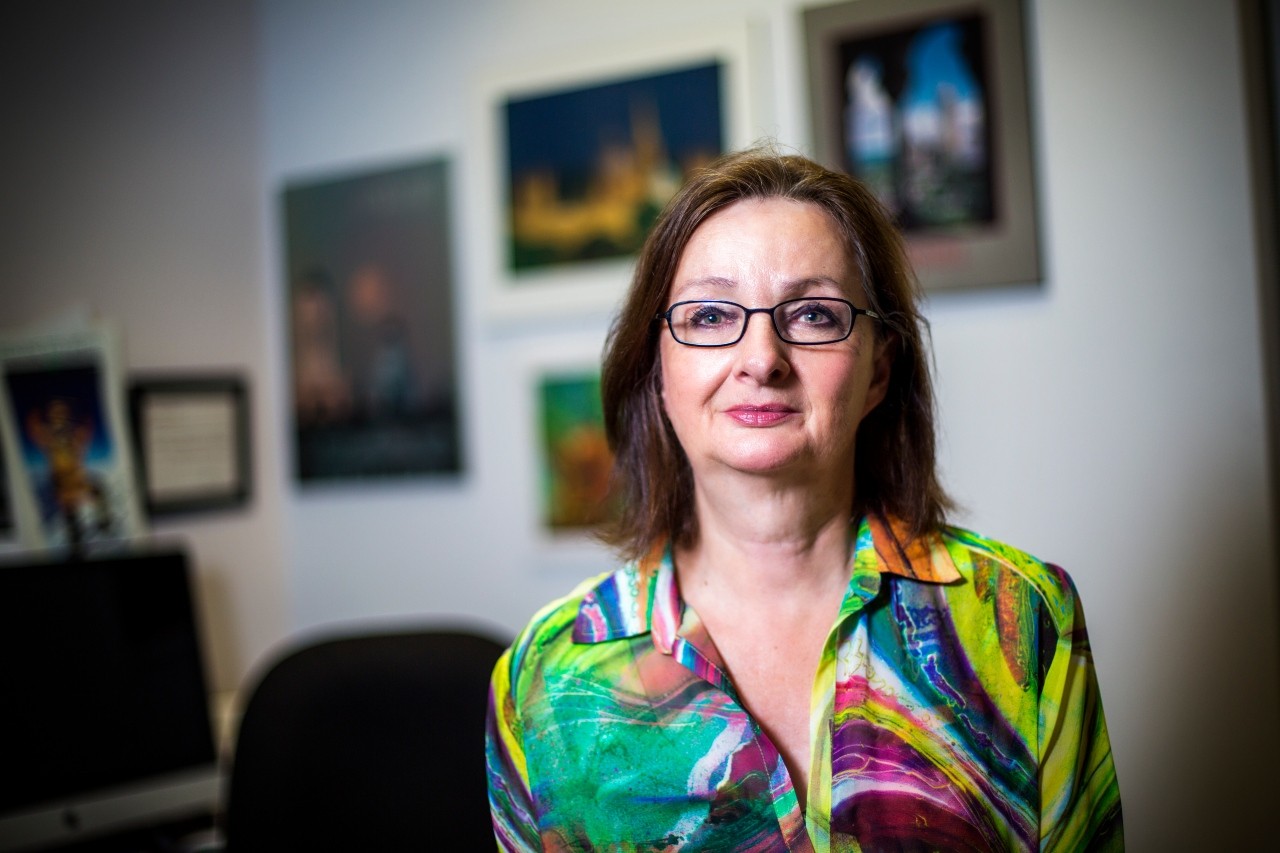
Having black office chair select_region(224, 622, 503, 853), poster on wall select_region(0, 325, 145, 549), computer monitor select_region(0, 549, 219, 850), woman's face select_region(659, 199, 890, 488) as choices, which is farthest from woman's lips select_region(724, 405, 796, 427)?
poster on wall select_region(0, 325, 145, 549)

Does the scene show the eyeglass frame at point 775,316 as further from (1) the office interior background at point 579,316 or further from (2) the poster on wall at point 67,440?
(2) the poster on wall at point 67,440

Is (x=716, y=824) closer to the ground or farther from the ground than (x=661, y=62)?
closer to the ground

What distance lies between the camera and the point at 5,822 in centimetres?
155

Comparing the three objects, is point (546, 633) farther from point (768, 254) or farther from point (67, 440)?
point (67, 440)

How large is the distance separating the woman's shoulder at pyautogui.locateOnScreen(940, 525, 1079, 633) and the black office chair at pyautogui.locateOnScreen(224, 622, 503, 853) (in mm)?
616

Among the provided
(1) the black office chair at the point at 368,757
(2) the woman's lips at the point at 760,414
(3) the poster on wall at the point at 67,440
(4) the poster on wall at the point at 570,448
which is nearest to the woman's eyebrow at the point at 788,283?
(2) the woman's lips at the point at 760,414

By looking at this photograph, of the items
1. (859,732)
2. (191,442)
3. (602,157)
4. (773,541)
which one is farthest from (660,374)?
(191,442)

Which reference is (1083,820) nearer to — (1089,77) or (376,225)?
(1089,77)

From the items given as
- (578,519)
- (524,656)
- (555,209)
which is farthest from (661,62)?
(524,656)

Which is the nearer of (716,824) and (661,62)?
(716,824)

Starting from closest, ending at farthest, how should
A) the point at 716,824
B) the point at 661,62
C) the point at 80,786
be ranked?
the point at 716,824 → the point at 80,786 → the point at 661,62

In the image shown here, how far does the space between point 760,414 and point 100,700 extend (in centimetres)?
136

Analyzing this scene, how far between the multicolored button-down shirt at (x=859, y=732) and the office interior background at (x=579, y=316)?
636mm

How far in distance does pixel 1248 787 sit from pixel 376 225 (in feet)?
6.91
